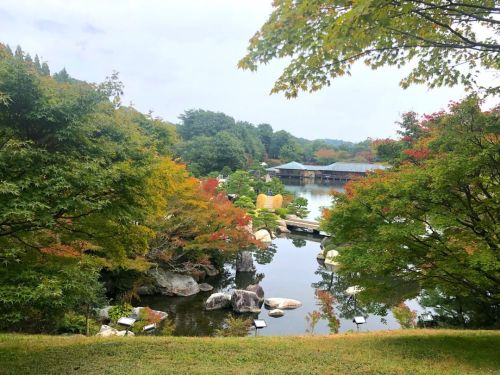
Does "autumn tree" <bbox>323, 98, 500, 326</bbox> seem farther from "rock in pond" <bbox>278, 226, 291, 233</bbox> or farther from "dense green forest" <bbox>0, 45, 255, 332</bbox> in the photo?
"rock in pond" <bbox>278, 226, 291, 233</bbox>

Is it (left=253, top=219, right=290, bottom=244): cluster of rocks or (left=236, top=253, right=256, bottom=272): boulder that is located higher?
(left=253, top=219, right=290, bottom=244): cluster of rocks

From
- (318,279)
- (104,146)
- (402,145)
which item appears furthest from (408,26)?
(402,145)

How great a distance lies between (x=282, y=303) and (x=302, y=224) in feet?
50.9

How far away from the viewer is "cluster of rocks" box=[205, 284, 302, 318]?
12758 millimetres

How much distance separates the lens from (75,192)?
437 centimetres

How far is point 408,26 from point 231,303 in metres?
11.3

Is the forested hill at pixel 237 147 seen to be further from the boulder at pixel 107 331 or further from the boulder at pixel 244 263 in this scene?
the boulder at pixel 107 331

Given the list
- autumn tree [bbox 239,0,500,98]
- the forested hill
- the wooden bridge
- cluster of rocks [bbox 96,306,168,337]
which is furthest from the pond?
the forested hill

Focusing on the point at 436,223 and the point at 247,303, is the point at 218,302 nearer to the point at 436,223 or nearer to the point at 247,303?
the point at 247,303

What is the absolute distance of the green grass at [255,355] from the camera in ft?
16.3

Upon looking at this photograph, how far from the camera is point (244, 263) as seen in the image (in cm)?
1798

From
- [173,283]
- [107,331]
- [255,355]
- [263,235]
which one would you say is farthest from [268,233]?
[255,355]

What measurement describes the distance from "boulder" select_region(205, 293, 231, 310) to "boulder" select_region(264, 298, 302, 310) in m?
1.42

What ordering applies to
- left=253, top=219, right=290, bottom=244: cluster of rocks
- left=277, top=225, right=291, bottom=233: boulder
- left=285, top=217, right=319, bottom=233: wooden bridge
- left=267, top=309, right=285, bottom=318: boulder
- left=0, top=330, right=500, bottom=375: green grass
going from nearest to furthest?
1. left=0, top=330, right=500, bottom=375: green grass
2. left=267, top=309, right=285, bottom=318: boulder
3. left=253, top=219, right=290, bottom=244: cluster of rocks
4. left=285, top=217, right=319, bottom=233: wooden bridge
5. left=277, top=225, right=291, bottom=233: boulder
